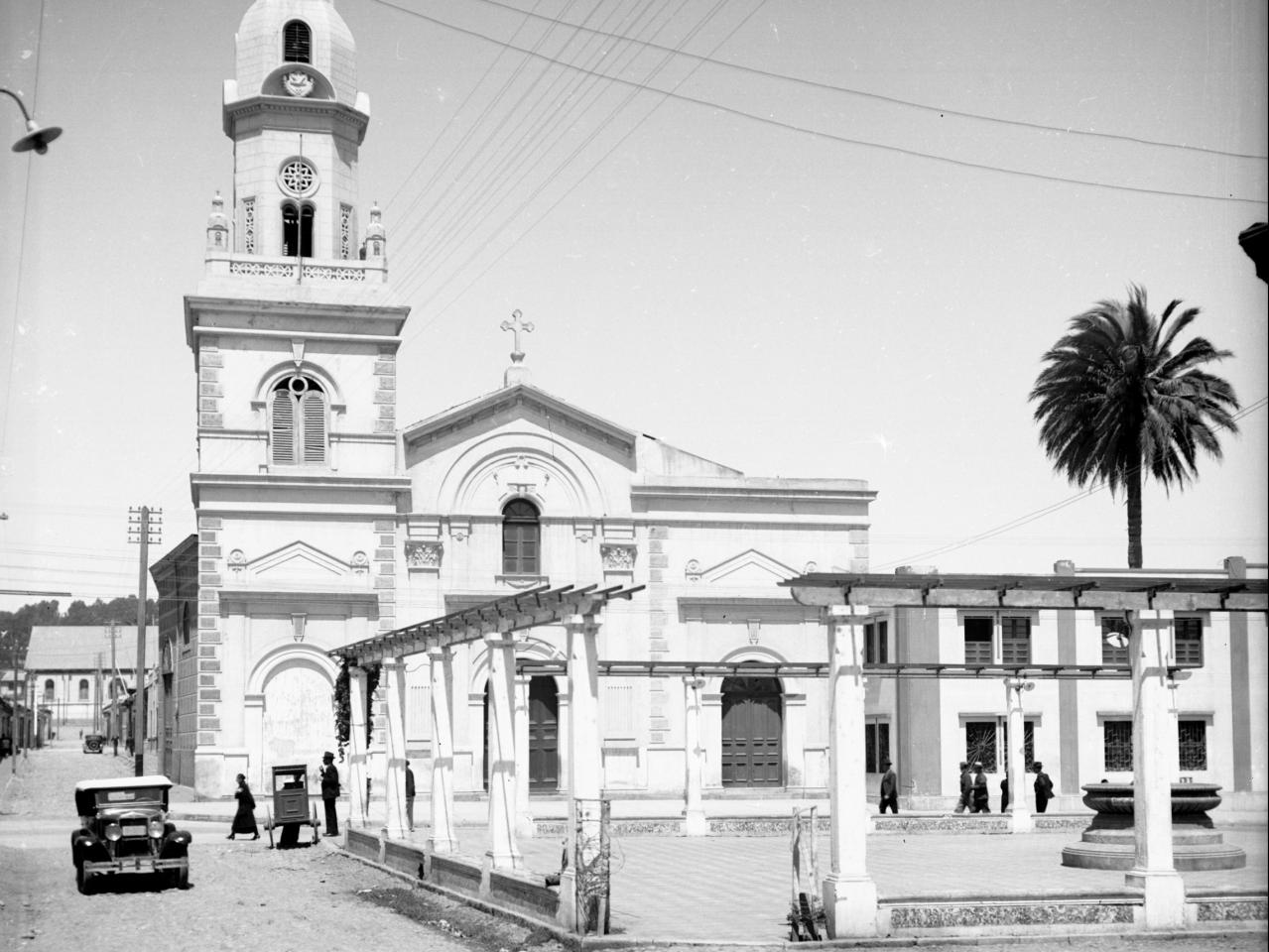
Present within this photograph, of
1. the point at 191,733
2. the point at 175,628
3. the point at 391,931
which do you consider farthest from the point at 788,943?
the point at 175,628

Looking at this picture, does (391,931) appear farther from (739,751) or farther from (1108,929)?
(739,751)

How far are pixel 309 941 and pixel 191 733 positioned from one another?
29.6 meters

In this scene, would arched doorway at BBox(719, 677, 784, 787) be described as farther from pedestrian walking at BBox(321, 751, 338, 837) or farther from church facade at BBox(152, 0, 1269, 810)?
pedestrian walking at BBox(321, 751, 338, 837)

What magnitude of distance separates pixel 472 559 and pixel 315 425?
5.23 meters

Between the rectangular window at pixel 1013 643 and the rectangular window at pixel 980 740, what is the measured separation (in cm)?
171

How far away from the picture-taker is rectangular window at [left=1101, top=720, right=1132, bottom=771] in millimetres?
41781

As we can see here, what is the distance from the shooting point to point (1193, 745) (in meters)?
41.7

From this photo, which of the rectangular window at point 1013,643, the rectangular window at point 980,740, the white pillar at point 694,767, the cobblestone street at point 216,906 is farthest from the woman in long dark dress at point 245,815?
the rectangular window at point 1013,643

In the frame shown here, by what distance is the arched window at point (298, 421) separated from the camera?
139 ft

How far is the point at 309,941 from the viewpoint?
54.7 feet

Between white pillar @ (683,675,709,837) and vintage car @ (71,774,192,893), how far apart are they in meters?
10.9

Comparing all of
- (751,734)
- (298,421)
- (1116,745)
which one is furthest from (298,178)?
(1116,745)

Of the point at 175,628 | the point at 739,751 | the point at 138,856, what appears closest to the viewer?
the point at 138,856

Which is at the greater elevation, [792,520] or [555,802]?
[792,520]
